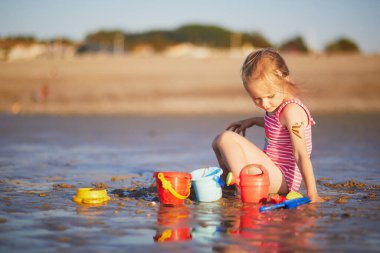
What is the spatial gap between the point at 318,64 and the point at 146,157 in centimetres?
1516

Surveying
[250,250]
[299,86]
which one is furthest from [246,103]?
[250,250]

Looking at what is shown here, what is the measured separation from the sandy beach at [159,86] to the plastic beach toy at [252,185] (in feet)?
39.9

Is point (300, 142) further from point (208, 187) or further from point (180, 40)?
point (180, 40)

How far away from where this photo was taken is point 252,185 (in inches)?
165

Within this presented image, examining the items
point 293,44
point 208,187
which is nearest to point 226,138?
point 208,187

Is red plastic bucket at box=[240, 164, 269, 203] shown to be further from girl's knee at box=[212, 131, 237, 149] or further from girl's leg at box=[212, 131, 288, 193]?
girl's knee at box=[212, 131, 237, 149]

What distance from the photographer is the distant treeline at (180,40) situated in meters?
36.0

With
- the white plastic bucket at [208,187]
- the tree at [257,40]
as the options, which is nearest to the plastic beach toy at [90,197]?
the white plastic bucket at [208,187]

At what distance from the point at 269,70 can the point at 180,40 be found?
59.5m

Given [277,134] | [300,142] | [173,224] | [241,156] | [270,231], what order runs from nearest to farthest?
[270,231] → [173,224] → [300,142] → [241,156] → [277,134]

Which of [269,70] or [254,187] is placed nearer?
[254,187]

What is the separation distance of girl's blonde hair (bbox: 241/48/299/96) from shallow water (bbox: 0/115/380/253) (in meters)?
0.89

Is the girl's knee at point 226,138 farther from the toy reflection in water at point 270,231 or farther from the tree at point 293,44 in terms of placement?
the tree at point 293,44

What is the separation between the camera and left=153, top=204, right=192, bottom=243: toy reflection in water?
3189 mm
